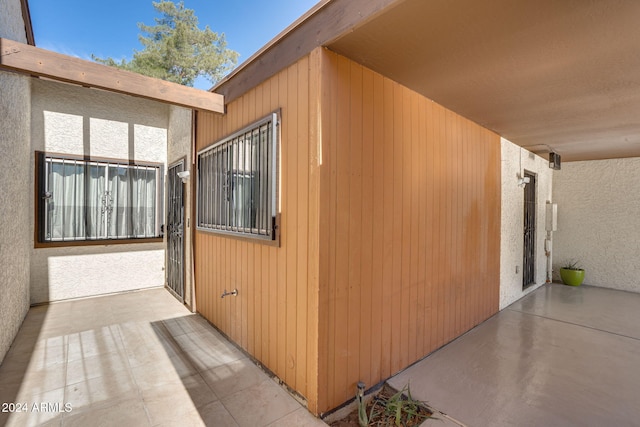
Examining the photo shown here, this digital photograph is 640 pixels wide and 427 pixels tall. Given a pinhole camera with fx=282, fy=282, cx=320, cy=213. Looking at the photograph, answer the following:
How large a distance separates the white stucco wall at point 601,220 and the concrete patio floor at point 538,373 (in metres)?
1.99

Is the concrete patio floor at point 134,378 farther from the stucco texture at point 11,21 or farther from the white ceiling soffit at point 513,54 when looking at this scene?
the stucco texture at point 11,21

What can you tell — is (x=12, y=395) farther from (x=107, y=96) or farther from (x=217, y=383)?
(x=107, y=96)

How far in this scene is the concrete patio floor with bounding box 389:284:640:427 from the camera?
6.09 ft

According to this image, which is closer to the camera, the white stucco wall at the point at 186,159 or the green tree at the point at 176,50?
the white stucco wall at the point at 186,159

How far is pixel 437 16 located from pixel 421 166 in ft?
4.06

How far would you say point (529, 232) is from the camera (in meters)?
4.87

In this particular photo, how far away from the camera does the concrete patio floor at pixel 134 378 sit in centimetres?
178

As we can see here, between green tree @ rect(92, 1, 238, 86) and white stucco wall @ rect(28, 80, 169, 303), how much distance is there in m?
3.90

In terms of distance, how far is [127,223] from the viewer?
4309 millimetres

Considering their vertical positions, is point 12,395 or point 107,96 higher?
point 107,96

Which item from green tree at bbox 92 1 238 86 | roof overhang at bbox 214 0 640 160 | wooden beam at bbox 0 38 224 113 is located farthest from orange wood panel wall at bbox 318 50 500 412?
green tree at bbox 92 1 238 86

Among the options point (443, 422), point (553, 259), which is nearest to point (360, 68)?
point (443, 422)

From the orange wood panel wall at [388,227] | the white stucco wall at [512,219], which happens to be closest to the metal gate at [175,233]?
the orange wood panel wall at [388,227]

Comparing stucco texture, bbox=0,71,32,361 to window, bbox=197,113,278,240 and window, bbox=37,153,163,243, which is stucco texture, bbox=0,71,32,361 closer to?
window, bbox=37,153,163,243
